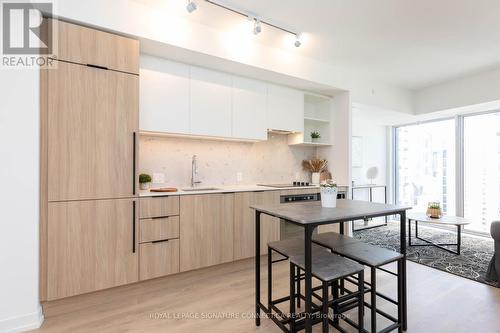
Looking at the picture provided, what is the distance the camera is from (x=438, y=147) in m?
5.18

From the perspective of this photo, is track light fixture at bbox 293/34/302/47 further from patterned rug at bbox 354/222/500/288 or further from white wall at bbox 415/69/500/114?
white wall at bbox 415/69/500/114

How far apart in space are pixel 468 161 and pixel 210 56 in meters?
5.03

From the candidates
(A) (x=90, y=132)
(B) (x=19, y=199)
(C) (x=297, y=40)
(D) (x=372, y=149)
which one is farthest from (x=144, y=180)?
(D) (x=372, y=149)

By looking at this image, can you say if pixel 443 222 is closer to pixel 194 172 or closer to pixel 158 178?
pixel 194 172

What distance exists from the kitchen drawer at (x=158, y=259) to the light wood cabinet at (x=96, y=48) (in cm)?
169

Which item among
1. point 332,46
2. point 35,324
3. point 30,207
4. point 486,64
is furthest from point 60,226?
point 486,64

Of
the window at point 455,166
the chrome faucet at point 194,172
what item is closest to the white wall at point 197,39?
the chrome faucet at point 194,172

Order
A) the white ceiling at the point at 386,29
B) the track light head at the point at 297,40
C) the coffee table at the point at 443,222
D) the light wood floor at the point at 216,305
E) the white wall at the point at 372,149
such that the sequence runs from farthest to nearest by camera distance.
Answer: the white wall at the point at 372,149
the coffee table at the point at 443,222
the track light head at the point at 297,40
the white ceiling at the point at 386,29
the light wood floor at the point at 216,305

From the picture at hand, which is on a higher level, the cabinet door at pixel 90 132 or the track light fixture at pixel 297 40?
the track light fixture at pixel 297 40

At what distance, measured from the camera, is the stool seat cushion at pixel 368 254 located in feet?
5.49

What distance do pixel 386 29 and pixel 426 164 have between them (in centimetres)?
372

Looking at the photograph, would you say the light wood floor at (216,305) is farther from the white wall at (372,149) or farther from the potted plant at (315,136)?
the white wall at (372,149)

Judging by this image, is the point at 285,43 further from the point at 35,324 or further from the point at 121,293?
the point at 35,324

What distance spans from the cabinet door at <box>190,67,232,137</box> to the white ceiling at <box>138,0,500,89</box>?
589mm
